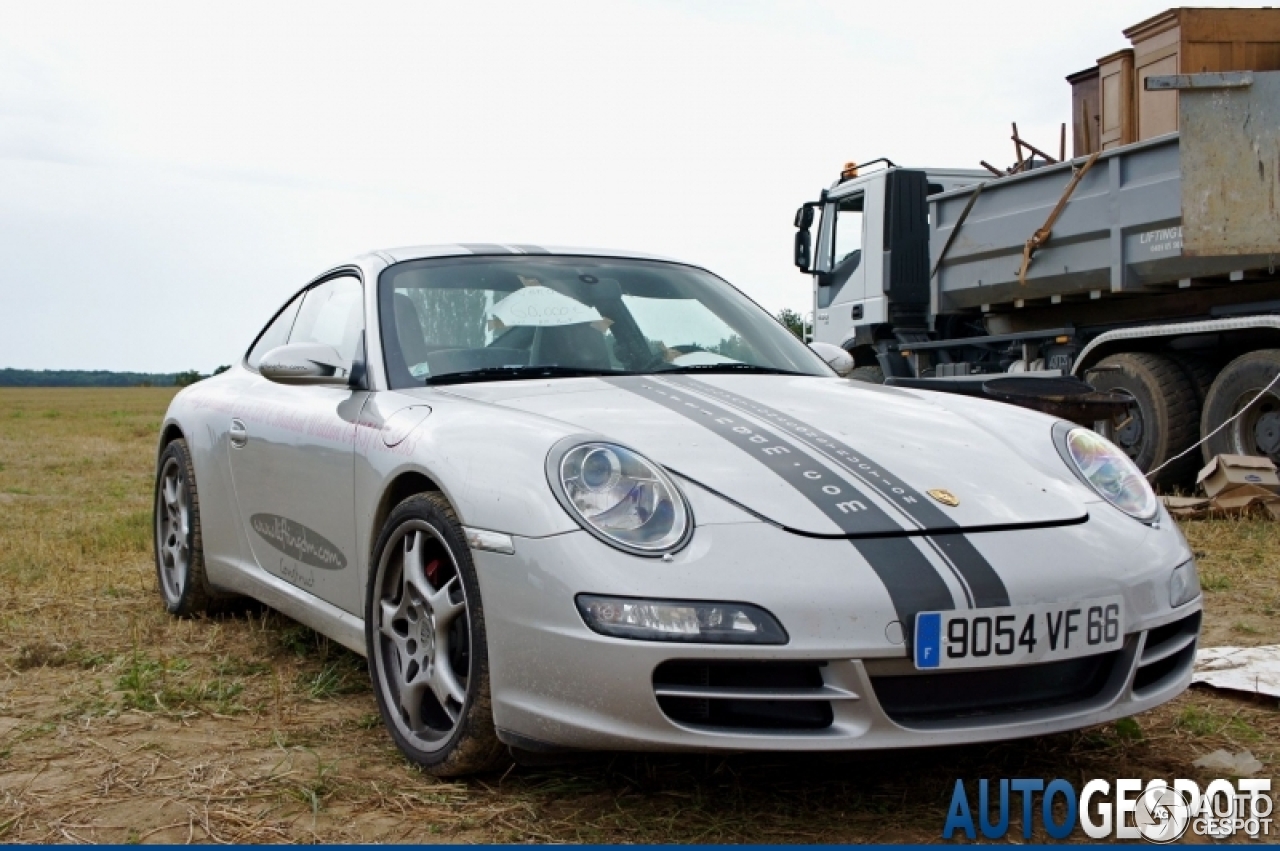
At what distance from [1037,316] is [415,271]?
748cm

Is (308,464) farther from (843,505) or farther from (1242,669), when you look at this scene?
(1242,669)

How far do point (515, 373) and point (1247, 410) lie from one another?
20.4 ft

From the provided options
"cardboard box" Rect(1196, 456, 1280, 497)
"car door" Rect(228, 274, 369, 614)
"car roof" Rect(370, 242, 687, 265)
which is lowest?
"cardboard box" Rect(1196, 456, 1280, 497)

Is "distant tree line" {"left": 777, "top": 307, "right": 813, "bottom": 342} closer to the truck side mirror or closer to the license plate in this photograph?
the truck side mirror

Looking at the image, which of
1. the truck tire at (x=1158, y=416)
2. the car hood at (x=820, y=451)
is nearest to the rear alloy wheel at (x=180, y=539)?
the car hood at (x=820, y=451)

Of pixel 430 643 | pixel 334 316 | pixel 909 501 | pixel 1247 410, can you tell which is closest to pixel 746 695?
pixel 909 501

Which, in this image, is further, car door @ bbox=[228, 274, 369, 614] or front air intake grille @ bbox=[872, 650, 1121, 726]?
car door @ bbox=[228, 274, 369, 614]

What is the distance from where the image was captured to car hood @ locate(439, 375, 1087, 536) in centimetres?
273

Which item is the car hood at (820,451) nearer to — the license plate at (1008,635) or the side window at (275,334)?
the license plate at (1008,635)

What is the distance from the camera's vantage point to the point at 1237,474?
761 cm

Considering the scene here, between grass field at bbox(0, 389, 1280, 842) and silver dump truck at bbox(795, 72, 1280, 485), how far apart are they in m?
3.27

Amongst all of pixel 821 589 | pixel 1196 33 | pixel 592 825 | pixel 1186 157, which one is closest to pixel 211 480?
pixel 592 825

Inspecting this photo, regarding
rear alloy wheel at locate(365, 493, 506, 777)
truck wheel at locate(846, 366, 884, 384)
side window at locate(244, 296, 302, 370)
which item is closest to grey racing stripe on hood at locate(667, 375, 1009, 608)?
rear alloy wheel at locate(365, 493, 506, 777)

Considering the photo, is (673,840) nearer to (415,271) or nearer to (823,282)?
(415,271)
